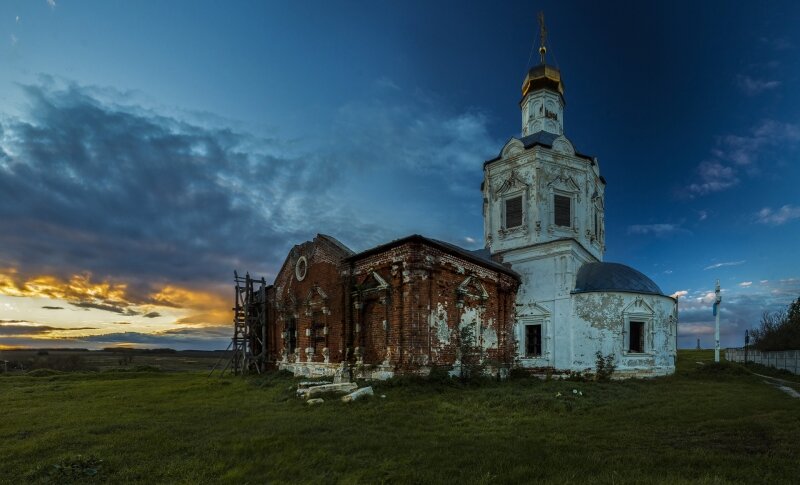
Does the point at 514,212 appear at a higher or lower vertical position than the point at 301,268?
higher

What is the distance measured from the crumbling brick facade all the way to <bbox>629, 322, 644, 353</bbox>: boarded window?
206 inches

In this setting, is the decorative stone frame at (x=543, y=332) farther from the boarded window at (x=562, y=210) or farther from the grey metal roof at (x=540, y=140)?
the grey metal roof at (x=540, y=140)

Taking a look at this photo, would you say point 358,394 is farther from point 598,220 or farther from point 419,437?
point 598,220

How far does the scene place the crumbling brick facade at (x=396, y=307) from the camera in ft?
53.0

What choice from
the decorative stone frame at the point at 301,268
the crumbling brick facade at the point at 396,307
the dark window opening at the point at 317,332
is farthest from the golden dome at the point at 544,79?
the dark window opening at the point at 317,332

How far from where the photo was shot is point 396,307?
642 inches

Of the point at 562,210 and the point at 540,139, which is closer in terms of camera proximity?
the point at 562,210

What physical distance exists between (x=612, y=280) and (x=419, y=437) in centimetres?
1432

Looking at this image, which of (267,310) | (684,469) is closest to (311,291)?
(267,310)

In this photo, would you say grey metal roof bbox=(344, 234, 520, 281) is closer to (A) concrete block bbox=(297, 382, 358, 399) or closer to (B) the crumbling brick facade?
(B) the crumbling brick facade

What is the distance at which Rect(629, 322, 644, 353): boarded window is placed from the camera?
64.3ft

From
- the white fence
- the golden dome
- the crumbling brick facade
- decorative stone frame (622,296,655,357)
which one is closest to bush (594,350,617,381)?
decorative stone frame (622,296,655,357)

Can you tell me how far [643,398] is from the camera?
45.8 feet

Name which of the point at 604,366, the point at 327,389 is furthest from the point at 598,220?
the point at 327,389
